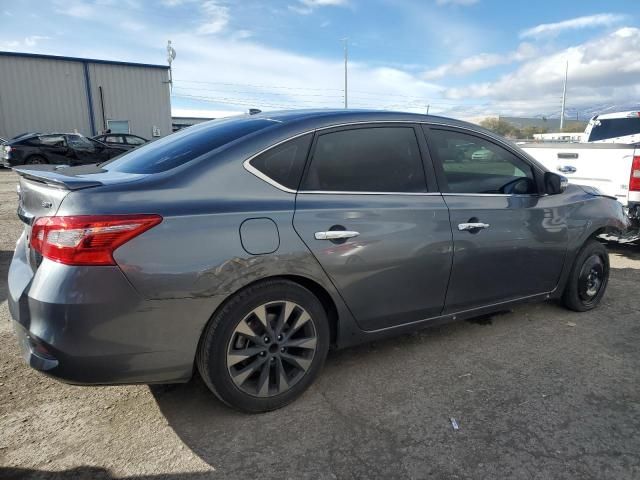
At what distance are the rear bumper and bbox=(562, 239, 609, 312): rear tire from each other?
3.23 meters

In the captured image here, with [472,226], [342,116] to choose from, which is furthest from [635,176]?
[342,116]

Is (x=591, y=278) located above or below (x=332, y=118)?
below

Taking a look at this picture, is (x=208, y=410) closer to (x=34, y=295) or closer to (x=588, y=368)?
(x=34, y=295)

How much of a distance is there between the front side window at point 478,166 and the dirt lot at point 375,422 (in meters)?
1.18

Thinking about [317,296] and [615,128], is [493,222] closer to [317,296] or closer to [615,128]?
[317,296]

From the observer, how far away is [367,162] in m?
2.97

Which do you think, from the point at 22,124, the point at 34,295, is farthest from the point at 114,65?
the point at 34,295

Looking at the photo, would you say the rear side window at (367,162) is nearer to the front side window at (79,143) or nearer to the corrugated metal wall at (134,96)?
the front side window at (79,143)

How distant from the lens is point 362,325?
116 inches

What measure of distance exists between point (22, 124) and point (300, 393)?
2987cm

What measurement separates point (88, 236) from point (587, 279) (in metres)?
3.94

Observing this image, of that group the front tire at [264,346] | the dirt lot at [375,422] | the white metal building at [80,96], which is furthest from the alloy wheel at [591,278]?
the white metal building at [80,96]

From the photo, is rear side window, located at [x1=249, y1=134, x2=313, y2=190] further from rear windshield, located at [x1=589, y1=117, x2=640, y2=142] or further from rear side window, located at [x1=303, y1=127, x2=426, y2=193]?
rear windshield, located at [x1=589, y1=117, x2=640, y2=142]

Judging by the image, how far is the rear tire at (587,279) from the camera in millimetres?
4102
